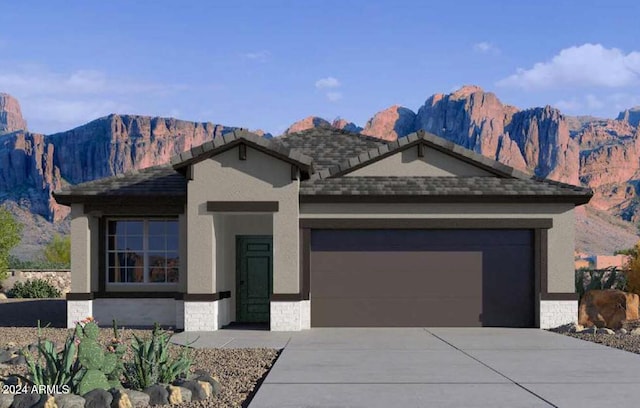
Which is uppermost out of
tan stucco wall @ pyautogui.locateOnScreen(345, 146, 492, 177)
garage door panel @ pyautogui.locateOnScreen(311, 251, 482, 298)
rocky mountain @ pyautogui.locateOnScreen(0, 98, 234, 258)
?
rocky mountain @ pyautogui.locateOnScreen(0, 98, 234, 258)

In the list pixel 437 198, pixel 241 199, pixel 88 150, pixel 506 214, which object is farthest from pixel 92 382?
pixel 88 150

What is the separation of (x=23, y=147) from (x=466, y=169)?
137m

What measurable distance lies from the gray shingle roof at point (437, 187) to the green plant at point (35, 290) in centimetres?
1871

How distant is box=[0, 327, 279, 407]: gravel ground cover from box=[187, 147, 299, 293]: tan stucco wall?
2.20m

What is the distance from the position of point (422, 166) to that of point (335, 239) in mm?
2919

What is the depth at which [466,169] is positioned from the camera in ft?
66.5

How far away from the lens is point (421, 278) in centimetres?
1952

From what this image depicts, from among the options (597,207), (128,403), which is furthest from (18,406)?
(597,207)

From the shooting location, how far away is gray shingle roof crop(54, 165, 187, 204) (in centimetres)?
1988

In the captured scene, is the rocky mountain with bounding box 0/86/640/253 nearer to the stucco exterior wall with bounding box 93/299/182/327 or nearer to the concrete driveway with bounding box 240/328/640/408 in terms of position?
the stucco exterior wall with bounding box 93/299/182/327

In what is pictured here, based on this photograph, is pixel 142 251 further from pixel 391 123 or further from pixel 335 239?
pixel 391 123

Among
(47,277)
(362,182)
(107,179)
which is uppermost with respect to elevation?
(107,179)

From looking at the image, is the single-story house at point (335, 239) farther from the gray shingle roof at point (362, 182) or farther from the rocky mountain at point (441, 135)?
the rocky mountain at point (441, 135)

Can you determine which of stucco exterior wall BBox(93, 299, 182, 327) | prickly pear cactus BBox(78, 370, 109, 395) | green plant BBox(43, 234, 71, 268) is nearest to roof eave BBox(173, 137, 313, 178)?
stucco exterior wall BBox(93, 299, 182, 327)
